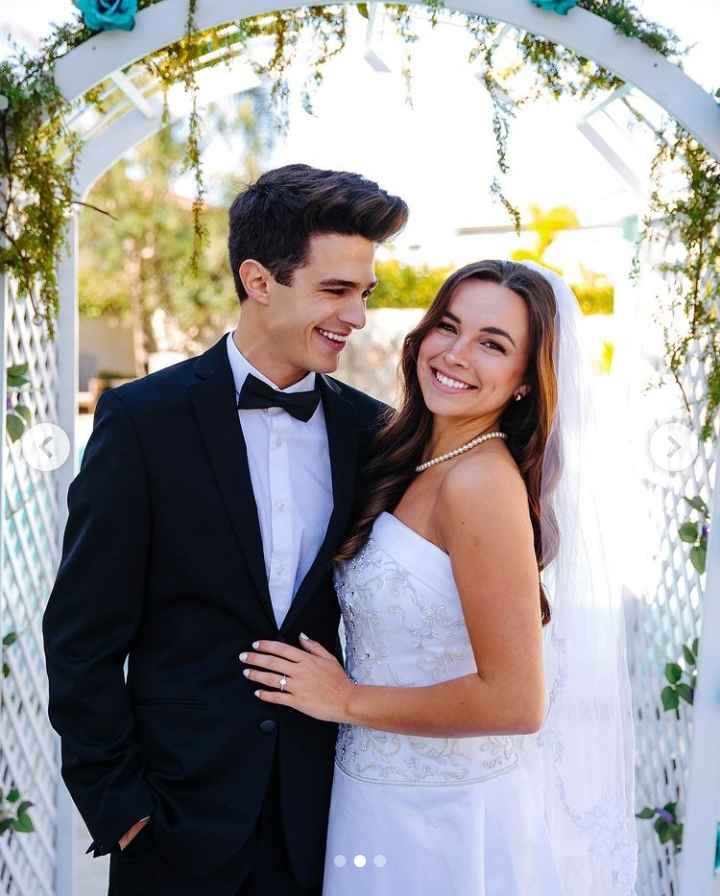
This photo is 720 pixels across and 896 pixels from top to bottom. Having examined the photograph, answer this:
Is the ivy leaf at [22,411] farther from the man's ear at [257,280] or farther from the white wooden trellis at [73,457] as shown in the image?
the man's ear at [257,280]

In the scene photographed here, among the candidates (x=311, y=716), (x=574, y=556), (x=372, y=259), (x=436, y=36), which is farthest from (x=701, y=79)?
(x=311, y=716)

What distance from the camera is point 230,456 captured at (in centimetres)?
213

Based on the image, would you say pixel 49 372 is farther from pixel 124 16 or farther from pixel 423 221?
pixel 423 221

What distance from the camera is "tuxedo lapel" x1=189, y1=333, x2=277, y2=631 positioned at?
6.83ft

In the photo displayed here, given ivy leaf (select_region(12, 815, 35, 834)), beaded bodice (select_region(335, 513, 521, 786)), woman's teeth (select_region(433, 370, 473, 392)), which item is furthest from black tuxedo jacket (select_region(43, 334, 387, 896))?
ivy leaf (select_region(12, 815, 35, 834))

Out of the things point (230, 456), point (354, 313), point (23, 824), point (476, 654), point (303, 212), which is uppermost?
point (303, 212)

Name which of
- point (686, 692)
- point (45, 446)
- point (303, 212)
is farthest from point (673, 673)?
point (45, 446)

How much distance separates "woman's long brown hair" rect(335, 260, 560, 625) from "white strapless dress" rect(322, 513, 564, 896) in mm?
75

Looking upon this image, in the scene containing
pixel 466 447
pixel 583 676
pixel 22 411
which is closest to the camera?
pixel 466 447

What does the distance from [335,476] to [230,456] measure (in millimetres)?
237

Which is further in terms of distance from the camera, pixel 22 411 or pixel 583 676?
pixel 22 411

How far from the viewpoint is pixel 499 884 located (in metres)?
2.17

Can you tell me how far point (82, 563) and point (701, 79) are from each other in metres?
1.95

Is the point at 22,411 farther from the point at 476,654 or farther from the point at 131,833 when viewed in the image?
the point at 476,654
